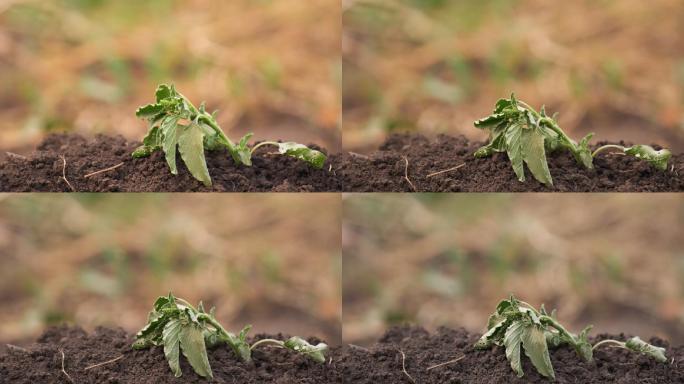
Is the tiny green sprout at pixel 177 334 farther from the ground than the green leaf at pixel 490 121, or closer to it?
closer to it

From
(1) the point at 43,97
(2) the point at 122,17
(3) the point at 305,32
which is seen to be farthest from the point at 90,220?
(3) the point at 305,32

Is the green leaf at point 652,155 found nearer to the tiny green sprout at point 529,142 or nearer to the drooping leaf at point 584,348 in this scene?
the tiny green sprout at point 529,142

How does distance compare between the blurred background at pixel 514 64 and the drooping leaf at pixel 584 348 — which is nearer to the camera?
the drooping leaf at pixel 584 348

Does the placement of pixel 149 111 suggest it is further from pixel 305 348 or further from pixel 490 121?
pixel 490 121

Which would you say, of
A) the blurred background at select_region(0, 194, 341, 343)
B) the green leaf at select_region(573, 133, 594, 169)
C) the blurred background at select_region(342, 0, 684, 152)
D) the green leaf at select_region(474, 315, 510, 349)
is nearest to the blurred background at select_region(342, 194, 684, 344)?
the blurred background at select_region(0, 194, 341, 343)

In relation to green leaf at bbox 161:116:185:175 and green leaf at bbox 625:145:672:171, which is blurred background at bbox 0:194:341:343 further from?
green leaf at bbox 625:145:672:171

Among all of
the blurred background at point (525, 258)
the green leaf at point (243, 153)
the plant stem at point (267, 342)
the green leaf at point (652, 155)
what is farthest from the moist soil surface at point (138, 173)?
the green leaf at point (652, 155)
